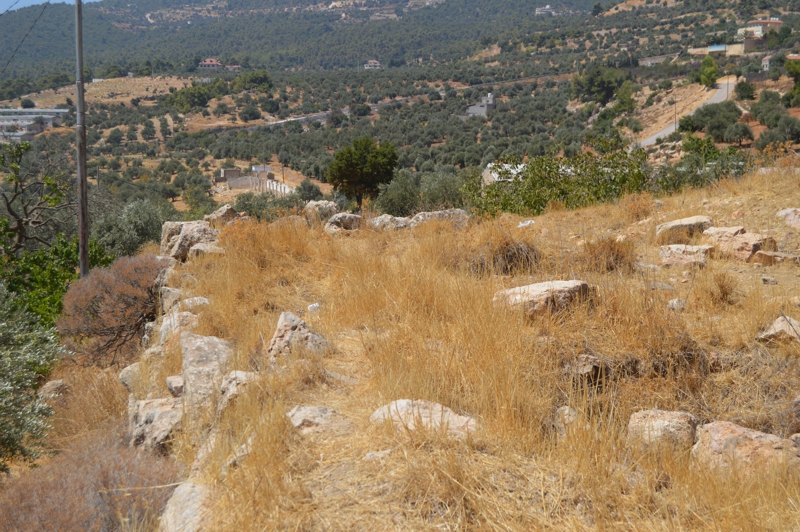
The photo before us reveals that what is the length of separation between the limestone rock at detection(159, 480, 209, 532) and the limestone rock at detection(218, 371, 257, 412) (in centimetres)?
58

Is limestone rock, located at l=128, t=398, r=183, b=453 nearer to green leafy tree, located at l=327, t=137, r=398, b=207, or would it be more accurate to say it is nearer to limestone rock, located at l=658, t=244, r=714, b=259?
limestone rock, located at l=658, t=244, r=714, b=259

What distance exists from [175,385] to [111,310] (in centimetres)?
323

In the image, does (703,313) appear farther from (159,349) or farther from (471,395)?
(159,349)

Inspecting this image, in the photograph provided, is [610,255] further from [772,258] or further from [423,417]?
[423,417]

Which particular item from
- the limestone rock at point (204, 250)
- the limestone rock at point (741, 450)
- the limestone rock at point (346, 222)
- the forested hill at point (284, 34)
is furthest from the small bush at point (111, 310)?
the forested hill at point (284, 34)

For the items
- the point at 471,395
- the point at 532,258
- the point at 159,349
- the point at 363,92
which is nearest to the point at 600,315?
the point at 471,395

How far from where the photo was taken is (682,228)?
20.7 ft

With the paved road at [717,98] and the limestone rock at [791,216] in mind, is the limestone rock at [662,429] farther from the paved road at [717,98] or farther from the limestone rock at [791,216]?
the paved road at [717,98]

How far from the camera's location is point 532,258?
17.9 feet

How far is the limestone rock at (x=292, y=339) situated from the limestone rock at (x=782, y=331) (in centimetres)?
280

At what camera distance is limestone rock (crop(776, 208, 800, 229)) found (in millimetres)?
→ 6262

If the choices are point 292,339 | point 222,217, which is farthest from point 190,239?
point 292,339

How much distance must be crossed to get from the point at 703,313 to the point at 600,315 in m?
0.88

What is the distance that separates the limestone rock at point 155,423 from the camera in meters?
3.18
